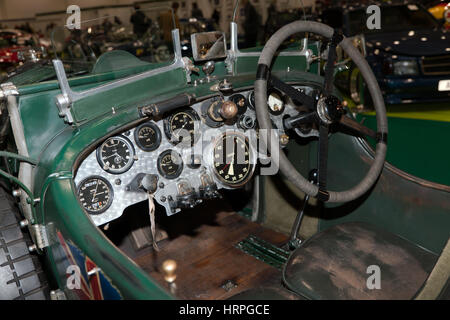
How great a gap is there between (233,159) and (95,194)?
78cm

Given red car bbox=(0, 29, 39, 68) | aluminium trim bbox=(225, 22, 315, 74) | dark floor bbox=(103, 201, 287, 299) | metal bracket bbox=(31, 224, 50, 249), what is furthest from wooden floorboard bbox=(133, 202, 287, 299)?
red car bbox=(0, 29, 39, 68)

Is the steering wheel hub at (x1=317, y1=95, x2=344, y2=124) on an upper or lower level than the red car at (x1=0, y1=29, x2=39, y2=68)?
lower

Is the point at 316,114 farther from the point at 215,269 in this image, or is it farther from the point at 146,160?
the point at 215,269

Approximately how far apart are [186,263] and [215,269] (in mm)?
245

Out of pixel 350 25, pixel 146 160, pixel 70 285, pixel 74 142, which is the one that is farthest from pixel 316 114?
pixel 350 25

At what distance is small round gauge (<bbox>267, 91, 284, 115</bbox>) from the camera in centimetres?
221

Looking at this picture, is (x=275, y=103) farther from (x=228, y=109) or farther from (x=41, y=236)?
(x=41, y=236)

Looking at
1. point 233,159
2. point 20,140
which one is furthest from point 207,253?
point 20,140

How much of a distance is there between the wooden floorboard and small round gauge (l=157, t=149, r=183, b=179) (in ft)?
3.18

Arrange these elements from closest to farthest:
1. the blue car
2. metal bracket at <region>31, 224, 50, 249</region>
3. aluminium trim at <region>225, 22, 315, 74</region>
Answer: metal bracket at <region>31, 224, 50, 249</region> < aluminium trim at <region>225, 22, 315, 74</region> < the blue car

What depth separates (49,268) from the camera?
5.93 feet

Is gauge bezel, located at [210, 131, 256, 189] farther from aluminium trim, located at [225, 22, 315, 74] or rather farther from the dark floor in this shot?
the dark floor

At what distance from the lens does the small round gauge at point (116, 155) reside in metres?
1.79

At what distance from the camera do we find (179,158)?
2.01 metres
